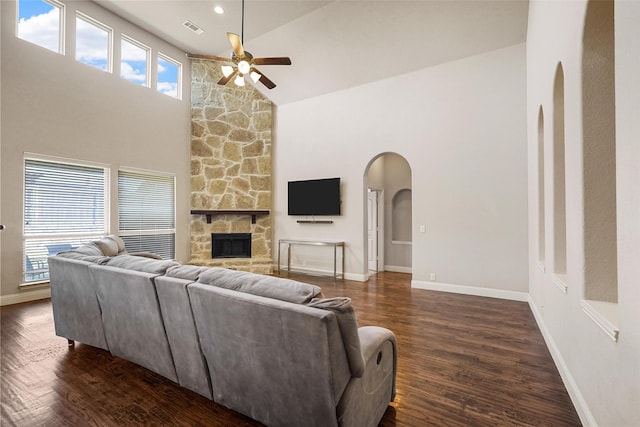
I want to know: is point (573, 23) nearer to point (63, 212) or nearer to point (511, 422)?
point (511, 422)

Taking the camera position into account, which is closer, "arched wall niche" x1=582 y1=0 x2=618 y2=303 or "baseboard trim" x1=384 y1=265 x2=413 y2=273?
"arched wall niche" x1=582 y1=0 x2=618 y2=303

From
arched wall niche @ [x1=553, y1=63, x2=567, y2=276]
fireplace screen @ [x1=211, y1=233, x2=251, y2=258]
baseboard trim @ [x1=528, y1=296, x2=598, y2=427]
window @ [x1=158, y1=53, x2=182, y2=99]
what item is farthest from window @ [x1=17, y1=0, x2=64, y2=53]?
baseboard trim @ [x1=528, y1=296, x2=598, y2=427]

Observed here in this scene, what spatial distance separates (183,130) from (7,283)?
3994 millimetres

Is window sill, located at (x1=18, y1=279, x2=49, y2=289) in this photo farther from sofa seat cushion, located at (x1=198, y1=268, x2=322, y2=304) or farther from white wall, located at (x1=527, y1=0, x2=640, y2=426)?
white wall, located at (x1=527, y1=0, x2=640, y2=426)

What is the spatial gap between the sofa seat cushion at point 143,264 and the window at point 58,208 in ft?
10.8

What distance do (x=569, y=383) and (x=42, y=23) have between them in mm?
7837

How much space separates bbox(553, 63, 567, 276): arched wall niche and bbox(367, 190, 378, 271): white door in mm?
4474

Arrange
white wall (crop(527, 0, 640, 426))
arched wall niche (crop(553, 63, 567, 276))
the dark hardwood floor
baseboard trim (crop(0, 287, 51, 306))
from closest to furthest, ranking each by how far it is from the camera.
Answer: white wall (crop(527, 0, 640, 426)) < the dark hardwood floor < arched wall niche (crop(553, 63, 567, 276)) < baseboard trim (crop(0, 287, 51, 306))

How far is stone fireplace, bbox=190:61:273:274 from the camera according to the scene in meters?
6.71

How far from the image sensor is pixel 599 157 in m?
1.86

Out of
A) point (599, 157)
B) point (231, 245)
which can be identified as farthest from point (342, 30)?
point (231, 245)

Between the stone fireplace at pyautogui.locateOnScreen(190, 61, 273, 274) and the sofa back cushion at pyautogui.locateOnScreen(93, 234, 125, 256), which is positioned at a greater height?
the stone fireplace at pyautogui.locateOnScreen(190, 61, 273, 274)

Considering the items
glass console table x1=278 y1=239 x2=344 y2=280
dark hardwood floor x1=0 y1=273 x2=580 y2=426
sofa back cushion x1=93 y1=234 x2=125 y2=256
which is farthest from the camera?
glass console table x1=278 y1=239 x2=344 y2=280

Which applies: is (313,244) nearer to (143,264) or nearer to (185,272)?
(143,264)
